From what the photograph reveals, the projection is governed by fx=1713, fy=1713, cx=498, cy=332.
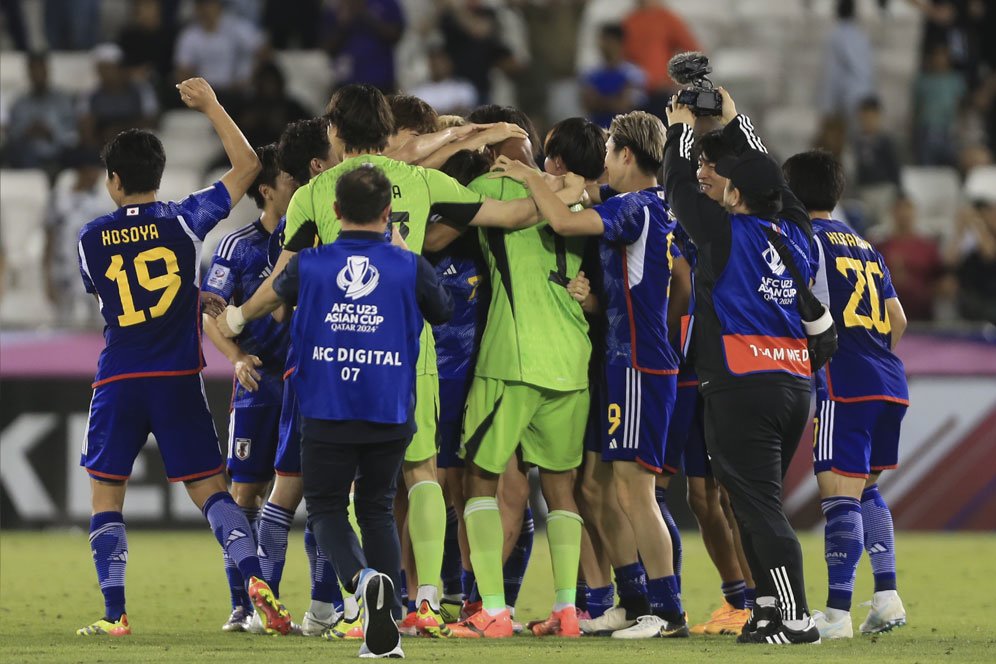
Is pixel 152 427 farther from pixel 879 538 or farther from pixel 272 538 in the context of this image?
pixel 879 538

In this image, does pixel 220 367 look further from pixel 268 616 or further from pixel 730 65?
pixel 730 65

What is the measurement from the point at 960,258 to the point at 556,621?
28.7ft

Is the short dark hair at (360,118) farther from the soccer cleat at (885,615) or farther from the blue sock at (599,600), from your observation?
the soccer cleat at (885,615)

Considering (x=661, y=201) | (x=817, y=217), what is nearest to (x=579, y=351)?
(x=661, y=201)

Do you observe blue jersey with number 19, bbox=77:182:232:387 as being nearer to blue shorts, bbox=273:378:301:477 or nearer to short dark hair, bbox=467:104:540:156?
blue shorts, bbox=273:378:301:477

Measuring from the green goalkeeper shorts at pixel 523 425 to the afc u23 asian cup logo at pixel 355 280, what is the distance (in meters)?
1.30

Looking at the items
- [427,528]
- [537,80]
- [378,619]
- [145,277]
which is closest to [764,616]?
[427,528]

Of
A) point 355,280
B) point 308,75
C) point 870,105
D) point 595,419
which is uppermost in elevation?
point 308,75

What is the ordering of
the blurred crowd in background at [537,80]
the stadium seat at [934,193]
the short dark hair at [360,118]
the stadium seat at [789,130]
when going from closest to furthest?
1. the short dark hair at [360,118]
2. the blurred crowd in background at [537,80]
3. the stadium seat at [934,193]
4. the stadium seat at [789,130]

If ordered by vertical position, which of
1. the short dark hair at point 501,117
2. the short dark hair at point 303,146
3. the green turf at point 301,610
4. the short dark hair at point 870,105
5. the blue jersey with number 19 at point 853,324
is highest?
the short dark hair at point 870,105

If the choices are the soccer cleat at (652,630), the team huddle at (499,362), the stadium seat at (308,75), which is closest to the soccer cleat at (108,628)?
the team huddle at (499,362)

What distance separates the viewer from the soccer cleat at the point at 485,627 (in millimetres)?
7853

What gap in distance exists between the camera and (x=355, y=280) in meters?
7.02

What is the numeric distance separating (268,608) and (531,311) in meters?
1.85
